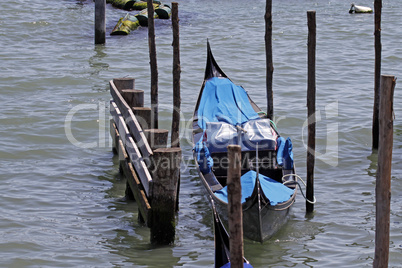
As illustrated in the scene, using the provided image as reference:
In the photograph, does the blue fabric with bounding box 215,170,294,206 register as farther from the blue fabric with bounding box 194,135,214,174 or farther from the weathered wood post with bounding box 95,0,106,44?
the weathered wood post with bounding box 95,0,106,44

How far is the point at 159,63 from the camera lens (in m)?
16.2

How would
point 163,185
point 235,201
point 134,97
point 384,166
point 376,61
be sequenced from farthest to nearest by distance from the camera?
point 376,61, point 134,97, point 163,185, point 384,166, point 235,201

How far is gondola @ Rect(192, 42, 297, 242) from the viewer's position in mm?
6863

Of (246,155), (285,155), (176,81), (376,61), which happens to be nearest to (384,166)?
(285,155)

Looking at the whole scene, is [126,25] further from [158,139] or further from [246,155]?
[158,139]

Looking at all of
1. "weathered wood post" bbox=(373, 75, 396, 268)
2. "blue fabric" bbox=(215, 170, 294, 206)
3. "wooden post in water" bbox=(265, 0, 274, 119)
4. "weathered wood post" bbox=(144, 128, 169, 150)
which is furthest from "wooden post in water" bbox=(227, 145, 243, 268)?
"wooden post in water" bbox=(265, 0, 274, 119)

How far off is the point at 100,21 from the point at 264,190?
11.4 meters

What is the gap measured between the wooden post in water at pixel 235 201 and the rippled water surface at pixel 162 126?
197 centimetres

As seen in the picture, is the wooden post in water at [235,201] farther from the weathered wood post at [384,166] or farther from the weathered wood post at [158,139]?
the weathered wood post at [158,139]

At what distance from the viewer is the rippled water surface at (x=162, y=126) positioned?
6.76m


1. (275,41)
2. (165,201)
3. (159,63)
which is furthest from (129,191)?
(275,41)

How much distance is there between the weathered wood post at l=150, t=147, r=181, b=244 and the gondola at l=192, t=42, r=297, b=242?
3.07 ft

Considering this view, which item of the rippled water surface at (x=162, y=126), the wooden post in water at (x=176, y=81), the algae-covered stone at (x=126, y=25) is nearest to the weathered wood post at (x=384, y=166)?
the rippled water surface at (x=162, y=126)

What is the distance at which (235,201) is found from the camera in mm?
4434
